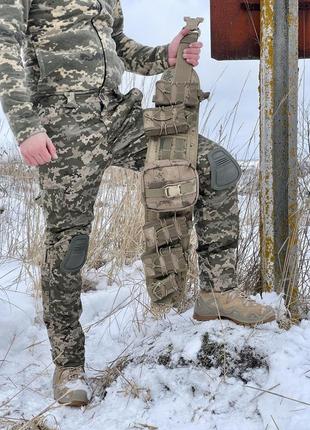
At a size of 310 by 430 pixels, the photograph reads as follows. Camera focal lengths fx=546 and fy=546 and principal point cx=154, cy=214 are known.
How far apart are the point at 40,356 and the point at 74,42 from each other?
Result: 1551 millimetres

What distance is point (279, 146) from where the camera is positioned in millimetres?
→ 2244

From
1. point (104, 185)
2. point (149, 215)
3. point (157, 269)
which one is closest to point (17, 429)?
point (157, 269)

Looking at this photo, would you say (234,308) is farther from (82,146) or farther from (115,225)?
(115,225)

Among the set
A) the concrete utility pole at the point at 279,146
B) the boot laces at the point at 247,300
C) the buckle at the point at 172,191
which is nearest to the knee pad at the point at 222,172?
the buckle at the point at 172,191

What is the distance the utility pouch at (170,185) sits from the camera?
6.69 ft

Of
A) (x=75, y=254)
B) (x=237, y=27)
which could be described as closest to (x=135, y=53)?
(x=237, y=27)

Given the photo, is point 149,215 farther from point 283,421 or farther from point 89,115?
point 283,421

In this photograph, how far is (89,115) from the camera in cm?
208

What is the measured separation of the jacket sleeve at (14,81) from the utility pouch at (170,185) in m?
0.47

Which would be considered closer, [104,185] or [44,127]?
[44,127]

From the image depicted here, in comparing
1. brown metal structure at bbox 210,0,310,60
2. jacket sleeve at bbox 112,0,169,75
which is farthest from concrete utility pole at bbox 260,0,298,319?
jacket sleeve at bbox 112,0,169,75

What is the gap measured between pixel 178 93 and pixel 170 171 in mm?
335

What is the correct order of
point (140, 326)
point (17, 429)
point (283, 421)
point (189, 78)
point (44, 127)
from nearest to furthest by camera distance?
point (283, 421) < point (17, 429) < point (44, 127) < point (189, 78) < point (140, 326)

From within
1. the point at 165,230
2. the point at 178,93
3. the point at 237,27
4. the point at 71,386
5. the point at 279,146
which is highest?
the point at 237,27
